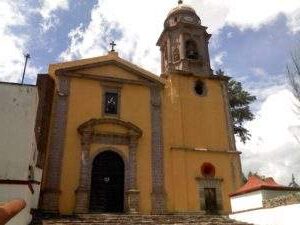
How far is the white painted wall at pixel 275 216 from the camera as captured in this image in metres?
10.6

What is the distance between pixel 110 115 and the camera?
17.2m

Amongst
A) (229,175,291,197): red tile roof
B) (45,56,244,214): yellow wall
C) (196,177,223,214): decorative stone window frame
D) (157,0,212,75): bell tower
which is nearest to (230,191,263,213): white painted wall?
(229,175,291,197): red tile roof

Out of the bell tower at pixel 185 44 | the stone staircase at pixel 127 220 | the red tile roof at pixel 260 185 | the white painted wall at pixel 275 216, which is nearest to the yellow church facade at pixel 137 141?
the bell tower at pixel 185 44

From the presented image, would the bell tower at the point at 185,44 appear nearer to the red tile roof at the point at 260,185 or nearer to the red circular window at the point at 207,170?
the red circular window at the point at 207,170

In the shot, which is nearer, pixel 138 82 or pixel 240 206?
pixel 240 206

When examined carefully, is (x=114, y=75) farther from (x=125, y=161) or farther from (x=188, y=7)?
(x=188, y=7)

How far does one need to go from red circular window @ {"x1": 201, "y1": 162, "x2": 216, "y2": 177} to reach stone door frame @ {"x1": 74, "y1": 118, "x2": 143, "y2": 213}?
3.21m

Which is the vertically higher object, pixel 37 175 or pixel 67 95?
pixel 67 95

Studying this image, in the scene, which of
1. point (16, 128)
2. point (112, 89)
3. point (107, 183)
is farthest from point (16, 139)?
point (112, 89)

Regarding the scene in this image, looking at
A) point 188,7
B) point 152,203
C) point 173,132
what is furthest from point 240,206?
point 188,7

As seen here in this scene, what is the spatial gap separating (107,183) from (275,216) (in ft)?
24.1

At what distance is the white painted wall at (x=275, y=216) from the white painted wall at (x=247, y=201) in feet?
0.66

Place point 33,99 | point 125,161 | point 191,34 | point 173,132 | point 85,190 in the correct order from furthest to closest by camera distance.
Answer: point 191,34, point 173,132, point 125,161, point 85,190, point 33,99

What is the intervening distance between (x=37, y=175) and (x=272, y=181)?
27.7ft
